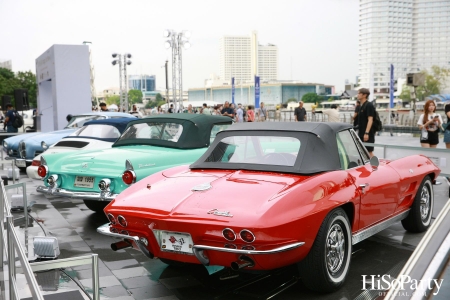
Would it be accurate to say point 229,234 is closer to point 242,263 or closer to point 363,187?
point 242,263

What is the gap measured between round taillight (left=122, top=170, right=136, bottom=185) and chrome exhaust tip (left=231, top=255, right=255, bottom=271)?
115 inches

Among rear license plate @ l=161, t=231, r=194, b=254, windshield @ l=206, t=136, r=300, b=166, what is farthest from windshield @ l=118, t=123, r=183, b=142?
rear license plate @ l=161, t=231, r=194, b=254

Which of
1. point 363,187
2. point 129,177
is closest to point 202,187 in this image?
point 363,187

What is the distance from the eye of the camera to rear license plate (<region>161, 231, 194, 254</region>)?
4012 millimetres

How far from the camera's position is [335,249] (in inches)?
172

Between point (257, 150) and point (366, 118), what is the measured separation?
18.0 ft

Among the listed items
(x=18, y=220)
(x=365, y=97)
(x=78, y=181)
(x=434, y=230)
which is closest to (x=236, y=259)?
(x=434, y=230)

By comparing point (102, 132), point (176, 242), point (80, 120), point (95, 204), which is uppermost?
point (80, 120)

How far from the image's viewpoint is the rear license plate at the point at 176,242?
401 centimetres

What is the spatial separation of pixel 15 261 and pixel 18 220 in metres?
4.09

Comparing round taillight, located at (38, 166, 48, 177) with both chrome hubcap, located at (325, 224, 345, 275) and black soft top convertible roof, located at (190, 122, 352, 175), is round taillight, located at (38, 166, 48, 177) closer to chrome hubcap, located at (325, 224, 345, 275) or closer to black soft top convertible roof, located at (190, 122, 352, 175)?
black soft top convertible roof, located at (190, 122, 352, 175)

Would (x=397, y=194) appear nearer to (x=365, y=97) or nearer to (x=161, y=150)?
(x=161, y=150)

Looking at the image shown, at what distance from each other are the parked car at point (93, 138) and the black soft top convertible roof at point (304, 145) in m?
4.74

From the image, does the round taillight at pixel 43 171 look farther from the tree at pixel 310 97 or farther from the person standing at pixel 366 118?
the tree at pixel 310 97
